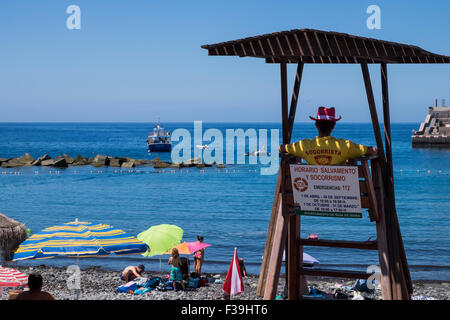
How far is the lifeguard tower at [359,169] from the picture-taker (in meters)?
6.88

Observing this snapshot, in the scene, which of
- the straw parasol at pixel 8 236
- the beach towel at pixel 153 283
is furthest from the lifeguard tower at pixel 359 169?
the straw parasol at pixel 8 236

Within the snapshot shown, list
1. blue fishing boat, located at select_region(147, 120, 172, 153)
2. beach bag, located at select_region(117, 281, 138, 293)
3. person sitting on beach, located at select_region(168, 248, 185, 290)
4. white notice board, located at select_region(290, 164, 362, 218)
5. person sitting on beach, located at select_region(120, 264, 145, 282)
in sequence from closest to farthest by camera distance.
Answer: white notice board, located at select_region(290, 164, 362, 218) < person sitting on beach, located at select_region(168, 248, 185, 290) < beach bag, located at select_region(117, 281, 138, 293) < person sitting on beach, located at select_region(120, 264, 145, 282) < blue fishing boat, located at select_region(147, 120, 172, 153)

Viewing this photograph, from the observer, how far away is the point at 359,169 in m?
6.87

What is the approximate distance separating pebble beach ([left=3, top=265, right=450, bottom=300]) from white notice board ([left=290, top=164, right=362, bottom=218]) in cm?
529

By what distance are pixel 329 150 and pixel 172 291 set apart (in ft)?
26.0

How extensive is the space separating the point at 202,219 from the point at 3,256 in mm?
18302

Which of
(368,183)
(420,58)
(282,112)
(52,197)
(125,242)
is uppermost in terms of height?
(420,58)

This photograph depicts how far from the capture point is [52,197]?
43.6 meters

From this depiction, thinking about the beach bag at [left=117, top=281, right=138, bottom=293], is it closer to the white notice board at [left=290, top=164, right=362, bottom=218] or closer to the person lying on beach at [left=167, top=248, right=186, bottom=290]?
the person lying on beach at [left=167, top=248, right=186, bottom=290]

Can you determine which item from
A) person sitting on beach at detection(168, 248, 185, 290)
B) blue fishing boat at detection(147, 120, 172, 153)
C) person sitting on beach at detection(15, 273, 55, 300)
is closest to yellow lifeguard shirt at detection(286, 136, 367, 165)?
person sitting on beach at detection(15, 273, 55, 300)

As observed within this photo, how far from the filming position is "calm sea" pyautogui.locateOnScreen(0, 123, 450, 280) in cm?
2127

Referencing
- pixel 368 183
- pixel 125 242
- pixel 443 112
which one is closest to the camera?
pixel 368 183

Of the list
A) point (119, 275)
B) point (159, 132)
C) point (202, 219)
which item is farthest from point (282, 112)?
point (159, 132)
